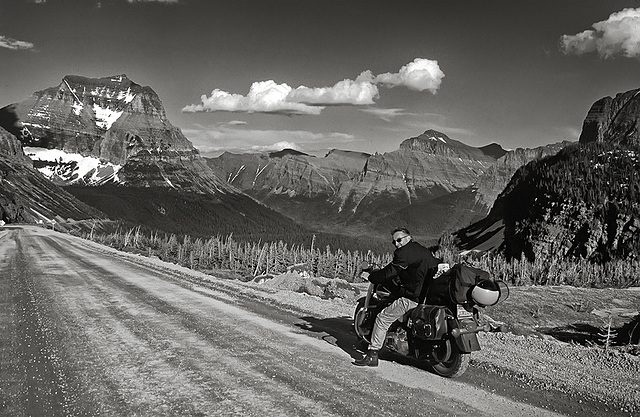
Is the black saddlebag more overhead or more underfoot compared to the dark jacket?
more underfoot

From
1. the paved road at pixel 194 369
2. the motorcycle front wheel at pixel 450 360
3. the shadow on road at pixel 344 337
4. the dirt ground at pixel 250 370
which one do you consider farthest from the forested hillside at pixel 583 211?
the motorcycle front wheel at pixel 450 360

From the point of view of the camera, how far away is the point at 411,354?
9984 mm

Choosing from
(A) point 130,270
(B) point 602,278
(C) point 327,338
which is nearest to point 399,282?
(C) point 327,338

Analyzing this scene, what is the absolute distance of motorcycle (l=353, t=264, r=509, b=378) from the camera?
8937 mm

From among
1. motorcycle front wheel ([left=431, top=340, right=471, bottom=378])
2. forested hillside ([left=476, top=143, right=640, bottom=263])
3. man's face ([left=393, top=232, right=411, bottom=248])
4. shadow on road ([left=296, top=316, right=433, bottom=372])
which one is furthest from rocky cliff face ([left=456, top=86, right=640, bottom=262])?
motorcycle front wheel ([left=431, top=340, right=471, bottom=378])

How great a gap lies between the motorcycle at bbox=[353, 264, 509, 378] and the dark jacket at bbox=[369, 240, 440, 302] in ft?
0.63

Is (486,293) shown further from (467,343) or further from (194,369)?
(194,369)

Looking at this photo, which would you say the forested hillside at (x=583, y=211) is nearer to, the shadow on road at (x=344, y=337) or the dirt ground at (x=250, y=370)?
the shadow on road at (x=344, y=337)

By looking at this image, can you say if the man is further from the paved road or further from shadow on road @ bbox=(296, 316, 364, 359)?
shadow on road @ bbox=(296, 316, 364, 359)

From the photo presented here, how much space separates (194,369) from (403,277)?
4.14 meters

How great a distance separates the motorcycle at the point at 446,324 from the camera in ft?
29.3

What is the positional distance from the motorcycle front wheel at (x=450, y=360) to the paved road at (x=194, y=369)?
232mm

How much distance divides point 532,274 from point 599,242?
4155 cm

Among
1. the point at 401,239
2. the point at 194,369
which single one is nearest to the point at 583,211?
the point at 401,239
